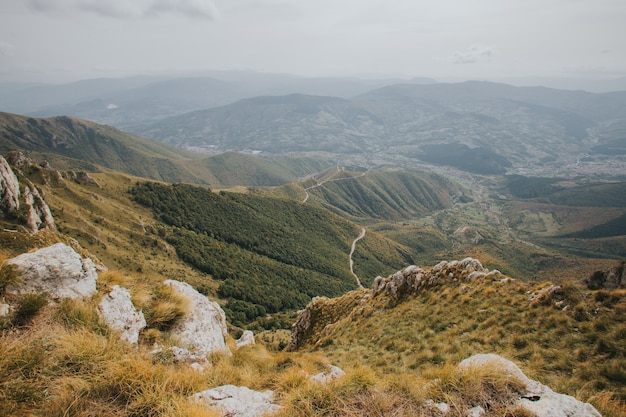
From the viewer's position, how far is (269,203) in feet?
578

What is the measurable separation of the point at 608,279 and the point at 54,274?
94.4ft

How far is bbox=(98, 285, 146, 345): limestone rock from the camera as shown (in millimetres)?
8539

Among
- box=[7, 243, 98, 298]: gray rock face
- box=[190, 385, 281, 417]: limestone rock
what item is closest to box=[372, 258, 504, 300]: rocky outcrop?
box=[190, 385, 281, 417]: limestone rock

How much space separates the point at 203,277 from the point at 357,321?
77.6m

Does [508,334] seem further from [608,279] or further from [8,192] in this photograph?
[8,192]

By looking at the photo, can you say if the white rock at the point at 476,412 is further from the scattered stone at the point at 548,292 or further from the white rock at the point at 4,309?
the scattered stone at the point at 548,292

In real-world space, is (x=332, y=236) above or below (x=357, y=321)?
below

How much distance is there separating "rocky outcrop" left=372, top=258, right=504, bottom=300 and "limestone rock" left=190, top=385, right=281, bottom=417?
21.0m

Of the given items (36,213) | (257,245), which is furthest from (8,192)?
(257,245)

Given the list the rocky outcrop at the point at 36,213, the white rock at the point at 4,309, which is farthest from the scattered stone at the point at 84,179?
the white rock at the point at 4,309

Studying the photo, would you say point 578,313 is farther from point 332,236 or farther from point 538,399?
point 332,236

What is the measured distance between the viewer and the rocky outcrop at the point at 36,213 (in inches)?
2258

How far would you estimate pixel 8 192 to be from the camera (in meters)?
56.4

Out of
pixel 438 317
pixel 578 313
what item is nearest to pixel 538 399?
pixel 578 313
